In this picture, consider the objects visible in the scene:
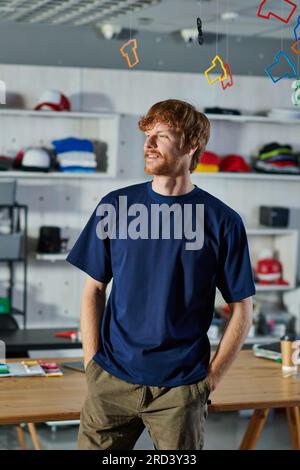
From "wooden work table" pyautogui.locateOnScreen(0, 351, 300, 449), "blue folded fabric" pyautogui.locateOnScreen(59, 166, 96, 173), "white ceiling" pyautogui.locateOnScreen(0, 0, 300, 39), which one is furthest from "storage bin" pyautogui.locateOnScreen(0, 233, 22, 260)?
"wooden work table" pyautogui.locateOnScreen(0, 351, 300, 449)

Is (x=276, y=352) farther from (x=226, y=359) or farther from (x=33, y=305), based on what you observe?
(x=33, y=305)

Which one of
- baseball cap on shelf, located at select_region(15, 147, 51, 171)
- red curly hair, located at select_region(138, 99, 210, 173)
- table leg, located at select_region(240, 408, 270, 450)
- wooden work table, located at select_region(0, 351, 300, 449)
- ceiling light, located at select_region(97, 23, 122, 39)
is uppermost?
ceiling light, located at select_region(97, 23, 122, 39)

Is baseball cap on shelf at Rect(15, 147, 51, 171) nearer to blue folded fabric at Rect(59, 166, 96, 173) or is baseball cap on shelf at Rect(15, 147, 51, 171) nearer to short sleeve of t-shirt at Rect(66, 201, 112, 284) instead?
blue folded fabric at Rect(59, 166, 96, 173)

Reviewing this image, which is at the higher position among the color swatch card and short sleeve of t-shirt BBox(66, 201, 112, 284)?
short sleeve of t-shirt BBox(66, 201, 112, 284)

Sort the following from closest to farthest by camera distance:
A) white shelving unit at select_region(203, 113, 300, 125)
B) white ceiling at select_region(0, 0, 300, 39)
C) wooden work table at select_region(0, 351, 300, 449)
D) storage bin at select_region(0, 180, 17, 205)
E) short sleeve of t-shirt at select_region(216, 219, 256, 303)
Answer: short sleeve of t-shirt at select_region(216, 219, 256, 303) → wooden work table at select_region(0, 351, 300, 449) → white ceiling at select_region(0, 0, 300, 39) → storage bin at select_region(0, 180, 17, 205) → white shelving unit at select_region(203, 113, 300, 125)

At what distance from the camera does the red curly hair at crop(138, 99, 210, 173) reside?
248 cm

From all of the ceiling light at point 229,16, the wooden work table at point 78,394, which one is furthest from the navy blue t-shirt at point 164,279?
the ceiling light at point 229,16

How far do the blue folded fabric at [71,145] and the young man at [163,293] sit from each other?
3.13 meters

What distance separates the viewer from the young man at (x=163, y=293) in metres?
2.42

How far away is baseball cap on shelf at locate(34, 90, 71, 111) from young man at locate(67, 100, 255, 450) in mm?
3127

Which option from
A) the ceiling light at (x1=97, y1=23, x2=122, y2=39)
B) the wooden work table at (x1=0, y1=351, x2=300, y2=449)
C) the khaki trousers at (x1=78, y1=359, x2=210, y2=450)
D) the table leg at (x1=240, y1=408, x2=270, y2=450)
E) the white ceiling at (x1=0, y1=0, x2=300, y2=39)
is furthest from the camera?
the ceiling light at (x1=97, y1=23, x2=122, y2=39)

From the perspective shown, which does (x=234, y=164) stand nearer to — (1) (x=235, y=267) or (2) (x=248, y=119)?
(2) (x=248, y=119)

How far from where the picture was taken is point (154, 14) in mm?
5344
